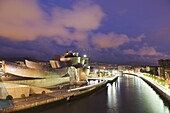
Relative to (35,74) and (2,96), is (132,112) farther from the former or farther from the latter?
(35,74)

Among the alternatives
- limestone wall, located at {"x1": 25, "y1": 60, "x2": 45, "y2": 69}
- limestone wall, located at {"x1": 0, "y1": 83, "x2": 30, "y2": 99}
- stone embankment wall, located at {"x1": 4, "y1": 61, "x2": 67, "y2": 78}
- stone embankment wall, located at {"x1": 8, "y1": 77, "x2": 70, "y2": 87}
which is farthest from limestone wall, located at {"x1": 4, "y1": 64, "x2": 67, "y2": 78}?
limestone wall, located at {"x1": 0, "y1": 83, "x2": 30, "y2": 99}

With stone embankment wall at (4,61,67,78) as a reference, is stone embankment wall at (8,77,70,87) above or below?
below

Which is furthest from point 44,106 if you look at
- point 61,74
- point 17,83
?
point 61,74

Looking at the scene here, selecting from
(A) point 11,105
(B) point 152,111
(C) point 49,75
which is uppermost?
(C) point 49,75

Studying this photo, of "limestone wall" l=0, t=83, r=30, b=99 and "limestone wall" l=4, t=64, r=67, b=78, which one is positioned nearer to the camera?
"limestone wall" l=0, t=83, r=30, b=99

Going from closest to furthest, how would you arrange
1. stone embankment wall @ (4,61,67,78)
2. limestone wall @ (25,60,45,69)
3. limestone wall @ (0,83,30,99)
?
limestone wall @ (0,83,30,99), stone embankment wall @ (4,61,67,78), limestone wall @ (25,60,45,69)

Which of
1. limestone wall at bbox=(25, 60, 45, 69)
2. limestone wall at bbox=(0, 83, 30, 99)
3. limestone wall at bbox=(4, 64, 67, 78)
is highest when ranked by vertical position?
limestone wall at bbox=(25, 60, 45, 69)

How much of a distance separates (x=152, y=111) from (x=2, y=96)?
1275cm

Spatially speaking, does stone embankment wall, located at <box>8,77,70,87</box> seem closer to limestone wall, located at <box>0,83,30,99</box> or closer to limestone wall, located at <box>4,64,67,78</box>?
limestone wall, located at <box>4,64,67,78</box>

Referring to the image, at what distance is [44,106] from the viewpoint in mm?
18781

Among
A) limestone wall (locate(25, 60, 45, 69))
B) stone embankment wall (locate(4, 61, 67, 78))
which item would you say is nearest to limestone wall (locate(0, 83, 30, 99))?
stone embankment wall (locate(4, 61, 67, 78))

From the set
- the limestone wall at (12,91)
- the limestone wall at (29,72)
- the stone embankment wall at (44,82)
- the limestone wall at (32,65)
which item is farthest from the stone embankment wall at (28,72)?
the limestone wall at (12,91)

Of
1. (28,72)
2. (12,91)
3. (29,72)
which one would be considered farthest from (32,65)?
(12,91)

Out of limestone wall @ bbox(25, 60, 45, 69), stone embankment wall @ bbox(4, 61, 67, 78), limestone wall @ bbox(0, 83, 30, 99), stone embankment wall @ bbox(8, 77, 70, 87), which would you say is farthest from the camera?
limestone wall @ bbox(25, 60, 45, 69)
